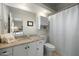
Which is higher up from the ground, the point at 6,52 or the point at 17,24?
the point at 17,24

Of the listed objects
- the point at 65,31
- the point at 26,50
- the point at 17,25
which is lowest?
the point at 26,50

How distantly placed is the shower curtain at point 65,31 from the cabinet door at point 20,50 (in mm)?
452

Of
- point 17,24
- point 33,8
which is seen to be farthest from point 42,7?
point 17,24

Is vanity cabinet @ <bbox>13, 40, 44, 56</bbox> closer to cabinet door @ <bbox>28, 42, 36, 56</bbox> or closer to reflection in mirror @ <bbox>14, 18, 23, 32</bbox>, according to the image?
cabinet door @ <bbox>28, 42, 36, 56</bbox>

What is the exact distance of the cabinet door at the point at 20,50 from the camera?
3.90 feet

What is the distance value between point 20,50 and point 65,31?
0.82m

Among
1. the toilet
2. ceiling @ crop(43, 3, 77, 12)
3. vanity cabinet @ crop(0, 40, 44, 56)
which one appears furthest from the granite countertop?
ceiling @ crop(43, 3, 77, 12)

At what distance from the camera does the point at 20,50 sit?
1.24 meters

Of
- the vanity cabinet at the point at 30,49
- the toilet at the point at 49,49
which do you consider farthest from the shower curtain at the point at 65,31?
the vanity cabinet at the point at 30,49

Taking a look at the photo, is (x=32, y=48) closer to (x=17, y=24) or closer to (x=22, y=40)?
(x=22, y=40)

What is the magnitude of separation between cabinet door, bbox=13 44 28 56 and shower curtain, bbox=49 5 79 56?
45 cm

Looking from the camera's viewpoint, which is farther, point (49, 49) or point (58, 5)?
point (49, 49)

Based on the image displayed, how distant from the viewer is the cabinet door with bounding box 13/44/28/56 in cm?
119

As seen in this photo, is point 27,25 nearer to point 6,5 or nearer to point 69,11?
point 6,5
